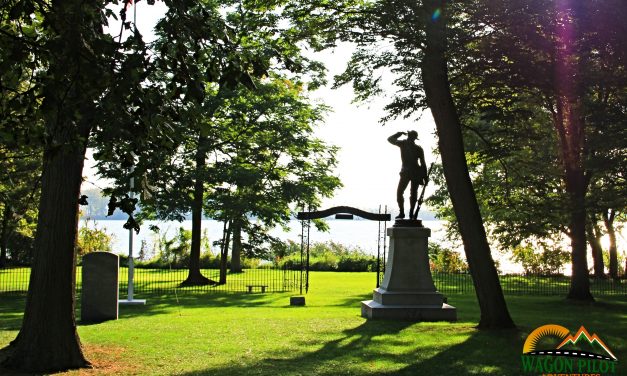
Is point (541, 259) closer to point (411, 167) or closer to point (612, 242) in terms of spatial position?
point (612, 242)

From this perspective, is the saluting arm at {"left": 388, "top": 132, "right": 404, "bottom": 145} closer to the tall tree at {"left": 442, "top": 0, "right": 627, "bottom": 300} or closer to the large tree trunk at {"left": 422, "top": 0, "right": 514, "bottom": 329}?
the tall tree at {"left": 442, "top": 0, "right": 627, "bottom": 300}

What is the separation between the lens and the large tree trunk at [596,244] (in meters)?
28.0

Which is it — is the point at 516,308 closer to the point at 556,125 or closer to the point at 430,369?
Result: the point at 556,125

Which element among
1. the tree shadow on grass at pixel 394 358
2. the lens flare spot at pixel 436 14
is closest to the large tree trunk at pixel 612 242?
the tree shadow on grass at pixel 394 358

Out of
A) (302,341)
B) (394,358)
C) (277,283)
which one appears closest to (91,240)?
(277,283)

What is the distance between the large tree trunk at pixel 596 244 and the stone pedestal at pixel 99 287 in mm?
21112

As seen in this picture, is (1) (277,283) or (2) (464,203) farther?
(1) (277,283)

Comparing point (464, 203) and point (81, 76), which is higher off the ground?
point (81, 76)

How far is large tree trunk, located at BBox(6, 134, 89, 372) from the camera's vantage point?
348 inches

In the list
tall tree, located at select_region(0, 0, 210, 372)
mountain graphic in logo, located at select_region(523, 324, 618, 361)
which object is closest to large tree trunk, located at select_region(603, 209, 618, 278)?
mountain graphic in logo, located at select_region(523, 324, 618, 361)

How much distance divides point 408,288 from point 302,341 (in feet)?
15.2

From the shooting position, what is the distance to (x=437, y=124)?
13.6 metres

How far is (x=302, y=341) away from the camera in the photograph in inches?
449

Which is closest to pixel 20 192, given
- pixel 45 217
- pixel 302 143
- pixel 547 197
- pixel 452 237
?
pixel 302 143
